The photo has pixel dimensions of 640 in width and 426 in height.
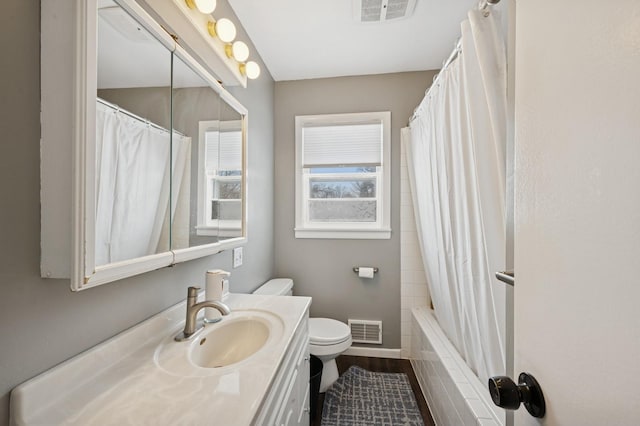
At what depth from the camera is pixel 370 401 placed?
5.68 ft

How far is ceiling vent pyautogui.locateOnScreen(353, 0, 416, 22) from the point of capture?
1.50 metres

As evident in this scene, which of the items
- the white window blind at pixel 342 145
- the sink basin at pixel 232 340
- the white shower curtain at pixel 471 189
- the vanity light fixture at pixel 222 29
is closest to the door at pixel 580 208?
the white shower curtain at pixel 471 189

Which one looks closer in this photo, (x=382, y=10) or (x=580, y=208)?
(x=580, y=208)

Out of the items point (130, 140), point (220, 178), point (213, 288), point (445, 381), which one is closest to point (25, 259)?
point (130, 140)

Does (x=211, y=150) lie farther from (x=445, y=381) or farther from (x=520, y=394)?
(x=445, y=381)

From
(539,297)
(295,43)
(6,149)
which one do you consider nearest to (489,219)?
(539,297)

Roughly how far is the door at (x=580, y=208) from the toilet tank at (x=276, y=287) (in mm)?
1582

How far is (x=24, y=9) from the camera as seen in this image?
0.58 m

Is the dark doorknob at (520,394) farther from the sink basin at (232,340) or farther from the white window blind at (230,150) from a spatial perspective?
the white window blind at (230,150)

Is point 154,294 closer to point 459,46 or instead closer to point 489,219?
point 489,219

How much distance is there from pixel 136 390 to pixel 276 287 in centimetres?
136

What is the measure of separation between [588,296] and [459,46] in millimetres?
1226

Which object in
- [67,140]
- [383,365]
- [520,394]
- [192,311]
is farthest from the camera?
[383,365]

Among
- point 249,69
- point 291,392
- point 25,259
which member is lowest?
point 291,392
